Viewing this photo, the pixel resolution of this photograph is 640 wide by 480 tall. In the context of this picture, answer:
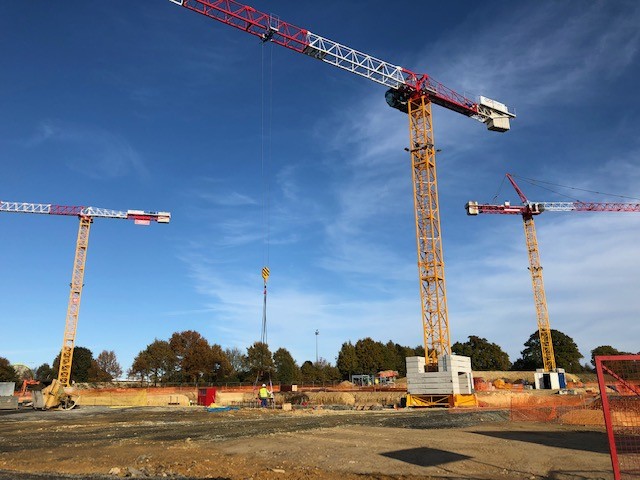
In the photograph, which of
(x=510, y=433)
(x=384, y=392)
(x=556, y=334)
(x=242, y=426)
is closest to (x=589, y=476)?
(x=510, y=433)

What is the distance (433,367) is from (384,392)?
11.1 meters

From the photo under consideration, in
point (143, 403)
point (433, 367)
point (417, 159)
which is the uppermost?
point (417, 159)

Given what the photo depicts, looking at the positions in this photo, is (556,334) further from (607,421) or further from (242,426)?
(607,421)

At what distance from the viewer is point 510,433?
52.9 ft

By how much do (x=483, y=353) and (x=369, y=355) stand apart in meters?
29.3

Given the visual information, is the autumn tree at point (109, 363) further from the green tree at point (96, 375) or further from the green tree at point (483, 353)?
the green tree at point (483, 353)

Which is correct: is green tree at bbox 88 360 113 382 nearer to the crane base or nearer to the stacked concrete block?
the stacked concrete block

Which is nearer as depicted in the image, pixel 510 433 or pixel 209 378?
pixel 510 433

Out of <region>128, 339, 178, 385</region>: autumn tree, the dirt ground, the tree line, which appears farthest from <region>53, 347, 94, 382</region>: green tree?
the dirt ground

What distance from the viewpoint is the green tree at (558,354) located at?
347 feet

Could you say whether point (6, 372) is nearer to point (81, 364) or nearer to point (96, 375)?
point (81, 364)

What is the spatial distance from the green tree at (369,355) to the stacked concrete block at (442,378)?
6155 centimetres

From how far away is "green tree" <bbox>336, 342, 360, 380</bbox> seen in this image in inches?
3868

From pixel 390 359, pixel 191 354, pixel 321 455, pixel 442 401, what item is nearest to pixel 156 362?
pixel 191 354
